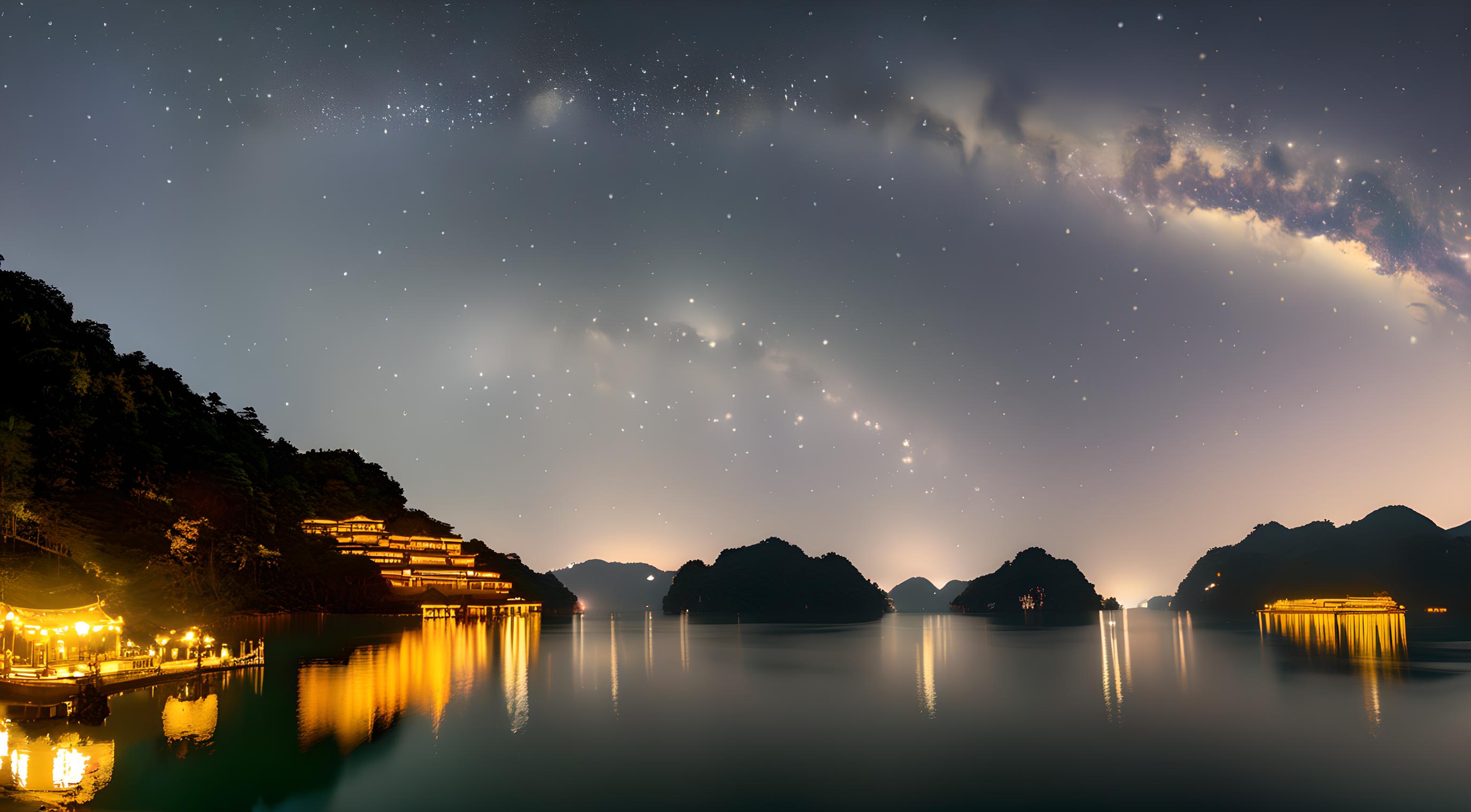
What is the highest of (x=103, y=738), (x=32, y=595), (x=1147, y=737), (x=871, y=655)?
(x=32, y=595)

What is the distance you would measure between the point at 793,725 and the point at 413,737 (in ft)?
52.1

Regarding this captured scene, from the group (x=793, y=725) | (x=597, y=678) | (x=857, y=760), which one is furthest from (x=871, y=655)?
(x=857, y=760)

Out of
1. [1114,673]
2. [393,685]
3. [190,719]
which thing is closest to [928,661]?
[1114,673]

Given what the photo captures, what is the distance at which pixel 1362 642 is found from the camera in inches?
3834

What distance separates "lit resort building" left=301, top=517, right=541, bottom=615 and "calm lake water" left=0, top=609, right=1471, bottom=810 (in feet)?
327

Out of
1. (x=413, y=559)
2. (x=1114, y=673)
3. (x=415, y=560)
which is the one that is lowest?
(x=1114, y=673)

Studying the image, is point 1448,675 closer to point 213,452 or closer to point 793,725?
point 793,725

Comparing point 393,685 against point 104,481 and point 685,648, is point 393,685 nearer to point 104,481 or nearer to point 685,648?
point 104,481

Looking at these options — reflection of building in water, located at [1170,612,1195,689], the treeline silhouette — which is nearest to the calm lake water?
reflection of building in water, located at [1170,612,1195,689]

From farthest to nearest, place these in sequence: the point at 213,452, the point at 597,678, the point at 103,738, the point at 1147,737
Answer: the point at 213,452 → the point at 597,678 → the point at 1147,737 → the point at 103,738

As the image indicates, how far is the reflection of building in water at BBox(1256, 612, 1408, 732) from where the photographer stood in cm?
5281

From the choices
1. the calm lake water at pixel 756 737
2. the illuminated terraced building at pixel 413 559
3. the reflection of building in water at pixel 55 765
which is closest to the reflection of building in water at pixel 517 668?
the calm lake water at pixel 756 737

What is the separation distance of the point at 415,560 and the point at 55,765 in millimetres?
154701

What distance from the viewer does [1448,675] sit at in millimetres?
56188
